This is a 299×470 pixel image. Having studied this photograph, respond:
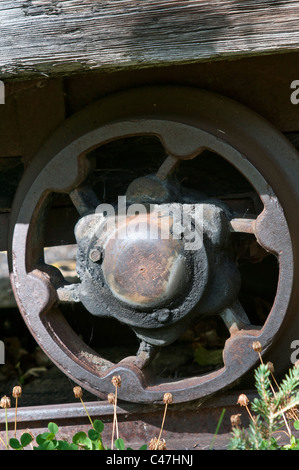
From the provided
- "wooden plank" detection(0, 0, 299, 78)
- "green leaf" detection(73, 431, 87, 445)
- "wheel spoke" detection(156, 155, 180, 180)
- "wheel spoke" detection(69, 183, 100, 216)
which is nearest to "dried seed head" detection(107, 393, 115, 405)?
"green leaf" detection(73, 431, 87, 445)

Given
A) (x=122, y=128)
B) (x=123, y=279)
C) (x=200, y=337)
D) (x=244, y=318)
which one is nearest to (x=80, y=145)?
(x=122, y=128)

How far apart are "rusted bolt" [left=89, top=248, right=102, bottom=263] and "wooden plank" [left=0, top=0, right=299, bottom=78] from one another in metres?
0.55

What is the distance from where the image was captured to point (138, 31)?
1.54 metres

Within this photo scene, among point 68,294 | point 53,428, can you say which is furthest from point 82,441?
point 68,294

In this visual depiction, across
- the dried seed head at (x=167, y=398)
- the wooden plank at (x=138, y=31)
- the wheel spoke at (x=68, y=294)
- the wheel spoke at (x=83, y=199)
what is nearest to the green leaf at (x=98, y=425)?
the dried seed head at (x=167, y=398)

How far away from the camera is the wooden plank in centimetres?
148

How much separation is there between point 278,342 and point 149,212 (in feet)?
1.86

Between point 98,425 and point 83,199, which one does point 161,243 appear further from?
point 98,425

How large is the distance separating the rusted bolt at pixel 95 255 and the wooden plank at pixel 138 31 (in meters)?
0.55

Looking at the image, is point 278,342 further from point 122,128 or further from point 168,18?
point 168,18

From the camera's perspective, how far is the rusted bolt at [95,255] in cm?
189

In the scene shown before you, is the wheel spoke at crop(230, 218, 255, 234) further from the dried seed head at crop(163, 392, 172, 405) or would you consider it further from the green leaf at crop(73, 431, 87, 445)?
the green leaf at crop(73, 431, 87, 445)

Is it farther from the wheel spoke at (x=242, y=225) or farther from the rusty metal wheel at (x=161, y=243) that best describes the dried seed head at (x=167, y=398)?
the wheel spoke at (x=242, y=225)

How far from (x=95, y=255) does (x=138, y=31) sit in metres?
0.68
